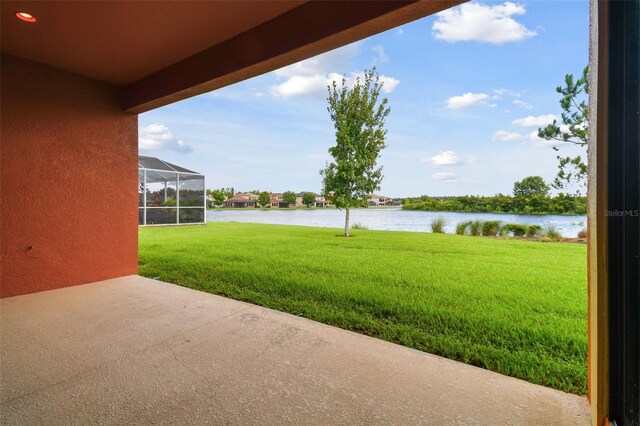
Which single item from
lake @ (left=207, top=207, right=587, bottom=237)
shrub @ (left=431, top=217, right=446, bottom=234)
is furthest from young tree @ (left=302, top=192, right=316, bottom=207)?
shrub @ (left=431, top=217, right=446, bottom=234)

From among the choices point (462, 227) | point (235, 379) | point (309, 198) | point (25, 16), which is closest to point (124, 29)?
point (25, 16)

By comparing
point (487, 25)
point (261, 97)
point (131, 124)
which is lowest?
point (131, 124)

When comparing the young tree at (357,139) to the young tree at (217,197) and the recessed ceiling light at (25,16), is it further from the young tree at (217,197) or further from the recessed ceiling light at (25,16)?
the recessed ceiling light at (25,16)

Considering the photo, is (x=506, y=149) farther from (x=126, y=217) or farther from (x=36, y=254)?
(x=36, y=254)

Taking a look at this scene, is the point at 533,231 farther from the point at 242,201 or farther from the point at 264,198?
the point at 242,201

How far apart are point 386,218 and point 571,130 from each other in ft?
26.7

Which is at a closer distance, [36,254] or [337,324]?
[337,324]

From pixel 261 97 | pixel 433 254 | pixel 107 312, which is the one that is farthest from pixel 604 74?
pixel 261 97

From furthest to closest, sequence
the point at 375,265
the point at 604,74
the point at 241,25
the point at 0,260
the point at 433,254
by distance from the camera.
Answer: the point at 433,254, the point at 375,265, the point at 0,260, the point at 241,25, the point at 604,74

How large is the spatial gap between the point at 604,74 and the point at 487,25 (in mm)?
4308

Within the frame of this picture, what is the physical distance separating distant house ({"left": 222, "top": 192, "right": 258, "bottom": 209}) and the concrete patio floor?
1562 cm

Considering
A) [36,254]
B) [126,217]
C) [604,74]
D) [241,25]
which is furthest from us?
[126,217]

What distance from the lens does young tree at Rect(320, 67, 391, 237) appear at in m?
9.65

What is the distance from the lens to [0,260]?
10.3 ft
